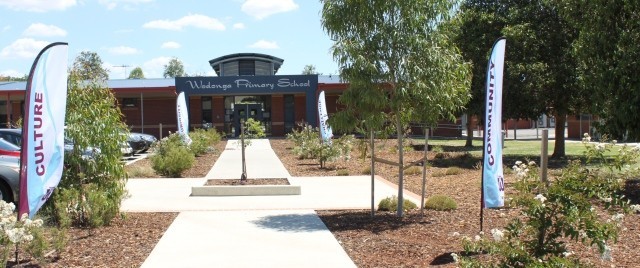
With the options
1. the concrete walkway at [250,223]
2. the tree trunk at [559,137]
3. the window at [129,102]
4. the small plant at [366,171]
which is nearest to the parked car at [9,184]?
the concrete walkway at [250,223]

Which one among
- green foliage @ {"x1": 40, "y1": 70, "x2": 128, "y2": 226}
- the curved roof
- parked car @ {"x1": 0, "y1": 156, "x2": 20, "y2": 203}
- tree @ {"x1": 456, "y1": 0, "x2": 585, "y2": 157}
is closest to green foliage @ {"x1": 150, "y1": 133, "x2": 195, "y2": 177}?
parked car @ {"x1": 0, "y1": 156, "x2": 20, "y2": 203}

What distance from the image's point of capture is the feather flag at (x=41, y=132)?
22.6 ft

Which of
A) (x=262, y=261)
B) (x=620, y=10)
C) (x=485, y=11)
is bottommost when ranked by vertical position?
(x=262, y=261)

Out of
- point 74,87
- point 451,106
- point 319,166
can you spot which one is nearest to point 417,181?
point 319,166

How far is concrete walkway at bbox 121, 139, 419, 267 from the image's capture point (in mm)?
7336

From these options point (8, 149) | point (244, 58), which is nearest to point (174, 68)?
point (244, 58)

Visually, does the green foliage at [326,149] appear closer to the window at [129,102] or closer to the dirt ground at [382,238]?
the dirt ground at [382,238]

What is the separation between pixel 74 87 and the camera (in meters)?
8.99

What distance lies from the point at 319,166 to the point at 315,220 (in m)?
10.6

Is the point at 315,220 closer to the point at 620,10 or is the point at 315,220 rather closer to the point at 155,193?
the point at 155,193

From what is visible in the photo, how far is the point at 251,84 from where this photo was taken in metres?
41.9

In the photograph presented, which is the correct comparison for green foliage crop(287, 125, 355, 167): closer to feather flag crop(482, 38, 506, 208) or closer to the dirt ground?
the dirt ground

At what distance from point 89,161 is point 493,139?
525 cm

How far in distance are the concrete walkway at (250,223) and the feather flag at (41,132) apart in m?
1.39
